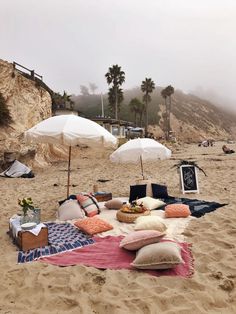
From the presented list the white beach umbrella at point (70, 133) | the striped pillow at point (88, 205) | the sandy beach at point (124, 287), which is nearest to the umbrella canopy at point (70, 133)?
the white beach umbrella at point (70, 133)

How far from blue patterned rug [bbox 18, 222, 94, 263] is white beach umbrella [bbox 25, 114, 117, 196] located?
86.8 inches

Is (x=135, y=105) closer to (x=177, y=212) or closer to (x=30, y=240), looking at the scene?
(x=177, y=212)

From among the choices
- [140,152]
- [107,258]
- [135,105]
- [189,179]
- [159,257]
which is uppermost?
[135,105]

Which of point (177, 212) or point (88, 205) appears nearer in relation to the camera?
point (177, 212)

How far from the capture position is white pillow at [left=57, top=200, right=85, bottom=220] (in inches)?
305

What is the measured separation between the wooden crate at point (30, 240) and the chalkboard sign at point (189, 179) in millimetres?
6393

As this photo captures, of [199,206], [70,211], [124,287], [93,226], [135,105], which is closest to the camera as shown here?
[124,287]

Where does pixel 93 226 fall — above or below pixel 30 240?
above

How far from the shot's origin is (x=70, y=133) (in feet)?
24.5

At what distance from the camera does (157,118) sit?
135m

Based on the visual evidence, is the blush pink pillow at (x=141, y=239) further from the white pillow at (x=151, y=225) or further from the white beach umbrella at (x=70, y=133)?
the white beach umbrella at (x=70, y=133)

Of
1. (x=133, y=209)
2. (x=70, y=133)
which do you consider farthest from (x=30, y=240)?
(x=70, y=133)

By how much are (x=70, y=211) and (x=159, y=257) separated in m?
3.74

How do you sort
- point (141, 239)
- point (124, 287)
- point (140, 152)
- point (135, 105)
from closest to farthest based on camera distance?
point (124, 287), point (141, 239), point (140, 152), point (135, 105)
